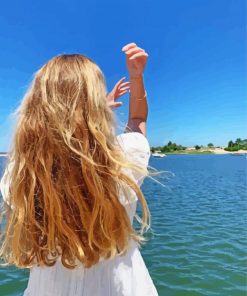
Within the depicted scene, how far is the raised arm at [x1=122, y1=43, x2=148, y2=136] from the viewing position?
186cm

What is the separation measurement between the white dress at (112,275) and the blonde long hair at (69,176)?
5 cm

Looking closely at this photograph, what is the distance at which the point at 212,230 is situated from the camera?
40.3ft

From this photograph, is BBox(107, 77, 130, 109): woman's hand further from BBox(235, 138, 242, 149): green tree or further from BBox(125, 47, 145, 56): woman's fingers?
BBox(235, 138, 242, 149): green tree

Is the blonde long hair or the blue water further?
the blue water

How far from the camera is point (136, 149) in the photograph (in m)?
1.73

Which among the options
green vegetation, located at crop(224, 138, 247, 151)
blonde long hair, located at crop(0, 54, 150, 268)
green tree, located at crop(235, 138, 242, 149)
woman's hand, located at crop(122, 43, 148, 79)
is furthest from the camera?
green tree, located at crop(235, 138, 242, 149)

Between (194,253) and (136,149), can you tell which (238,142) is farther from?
(136,149)

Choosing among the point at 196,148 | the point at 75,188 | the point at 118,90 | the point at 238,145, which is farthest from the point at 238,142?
the point at 75,188

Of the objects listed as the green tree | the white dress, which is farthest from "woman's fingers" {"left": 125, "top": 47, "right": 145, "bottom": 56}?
the green tree

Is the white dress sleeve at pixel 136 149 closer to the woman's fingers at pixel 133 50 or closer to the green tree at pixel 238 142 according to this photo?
the woman's fingers at pixel 133 50

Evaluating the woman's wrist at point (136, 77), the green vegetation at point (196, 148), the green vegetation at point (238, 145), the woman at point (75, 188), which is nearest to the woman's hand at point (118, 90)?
the woman's wrist at point (136, 77)

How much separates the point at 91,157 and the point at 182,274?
6994 millimetres

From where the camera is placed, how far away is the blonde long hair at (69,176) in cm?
163

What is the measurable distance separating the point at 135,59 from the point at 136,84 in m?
0.13
